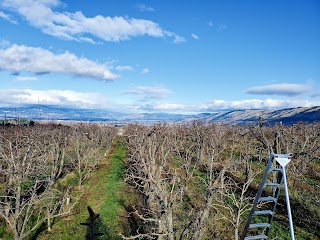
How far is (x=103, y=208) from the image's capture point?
4466cm

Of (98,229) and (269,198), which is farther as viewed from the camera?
(98,229)

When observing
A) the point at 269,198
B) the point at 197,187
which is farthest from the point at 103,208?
the point at 269,198

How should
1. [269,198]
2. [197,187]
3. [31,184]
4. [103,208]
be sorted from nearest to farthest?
[269,198] → [103,208] → [31,184] → [197,187]

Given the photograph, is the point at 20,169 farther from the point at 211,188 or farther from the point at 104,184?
the point at 104,184

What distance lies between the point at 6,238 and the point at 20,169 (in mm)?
16083

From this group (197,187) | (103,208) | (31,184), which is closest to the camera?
(103,208)

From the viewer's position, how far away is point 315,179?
176ft

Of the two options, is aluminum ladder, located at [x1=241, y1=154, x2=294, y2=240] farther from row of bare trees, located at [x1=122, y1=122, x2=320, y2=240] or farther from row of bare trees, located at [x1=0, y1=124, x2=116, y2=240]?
row of bare trees, located at [x1=0, y1=124, x2=116, y2=240]

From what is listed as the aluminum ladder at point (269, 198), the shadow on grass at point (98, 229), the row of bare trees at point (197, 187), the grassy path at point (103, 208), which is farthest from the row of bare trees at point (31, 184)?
the aluminum ladder at point (269, 198)

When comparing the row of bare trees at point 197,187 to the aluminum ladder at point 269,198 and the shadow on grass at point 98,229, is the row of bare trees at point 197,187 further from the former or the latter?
the aluminum ladder at point 269,198

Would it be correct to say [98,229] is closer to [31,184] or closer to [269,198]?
[31,184]

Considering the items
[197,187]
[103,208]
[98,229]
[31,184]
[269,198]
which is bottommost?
[98,229]

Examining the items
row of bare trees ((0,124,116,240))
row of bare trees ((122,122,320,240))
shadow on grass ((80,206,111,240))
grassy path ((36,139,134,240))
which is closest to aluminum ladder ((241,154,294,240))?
row of bare trees ((122,122,320,240))

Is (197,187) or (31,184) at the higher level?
(31,184)
